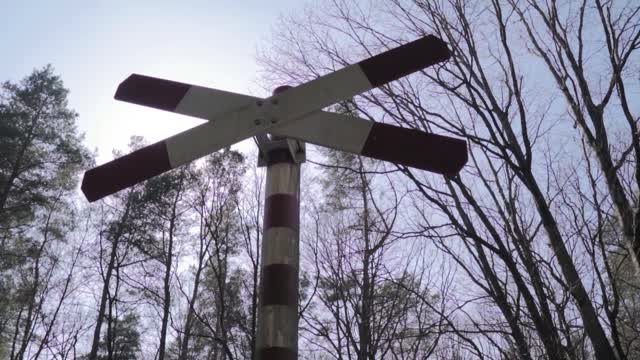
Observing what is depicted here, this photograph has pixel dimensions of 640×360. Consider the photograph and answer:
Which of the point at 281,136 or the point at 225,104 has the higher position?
the point at 225,104

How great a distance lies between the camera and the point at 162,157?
1552mm

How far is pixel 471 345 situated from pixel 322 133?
2.45 metres

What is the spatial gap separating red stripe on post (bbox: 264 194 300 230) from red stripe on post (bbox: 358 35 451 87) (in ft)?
1.86

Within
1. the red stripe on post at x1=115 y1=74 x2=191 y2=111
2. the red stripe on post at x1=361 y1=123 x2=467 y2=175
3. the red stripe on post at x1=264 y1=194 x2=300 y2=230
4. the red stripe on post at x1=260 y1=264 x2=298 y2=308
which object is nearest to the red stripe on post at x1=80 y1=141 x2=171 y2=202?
the red stripe on post at x1=115 y1=74 x2=191 y2=111

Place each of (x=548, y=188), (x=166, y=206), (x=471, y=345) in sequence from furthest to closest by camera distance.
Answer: (x=166, y=206) → (x=548, y=188) → (x=471, y=345)

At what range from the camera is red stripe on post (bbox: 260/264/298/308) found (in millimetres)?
1177

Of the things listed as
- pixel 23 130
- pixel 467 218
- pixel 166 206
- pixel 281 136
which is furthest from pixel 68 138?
pixel 281 136

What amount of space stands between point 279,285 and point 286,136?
501 mm

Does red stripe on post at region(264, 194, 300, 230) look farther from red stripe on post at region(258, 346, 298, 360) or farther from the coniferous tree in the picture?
the coniferous tree

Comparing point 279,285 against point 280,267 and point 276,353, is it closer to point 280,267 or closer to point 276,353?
point 280,267

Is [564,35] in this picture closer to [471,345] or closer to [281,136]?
[471,345]

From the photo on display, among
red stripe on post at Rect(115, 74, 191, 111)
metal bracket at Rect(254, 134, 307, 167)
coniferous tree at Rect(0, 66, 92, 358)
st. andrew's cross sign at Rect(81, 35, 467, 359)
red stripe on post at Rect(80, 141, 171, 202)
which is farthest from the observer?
coniferous tree at Rect(0, 66, 92, 358)

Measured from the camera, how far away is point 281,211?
1286 mm

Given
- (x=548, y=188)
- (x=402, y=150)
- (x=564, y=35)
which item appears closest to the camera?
(x=402, y=150)
